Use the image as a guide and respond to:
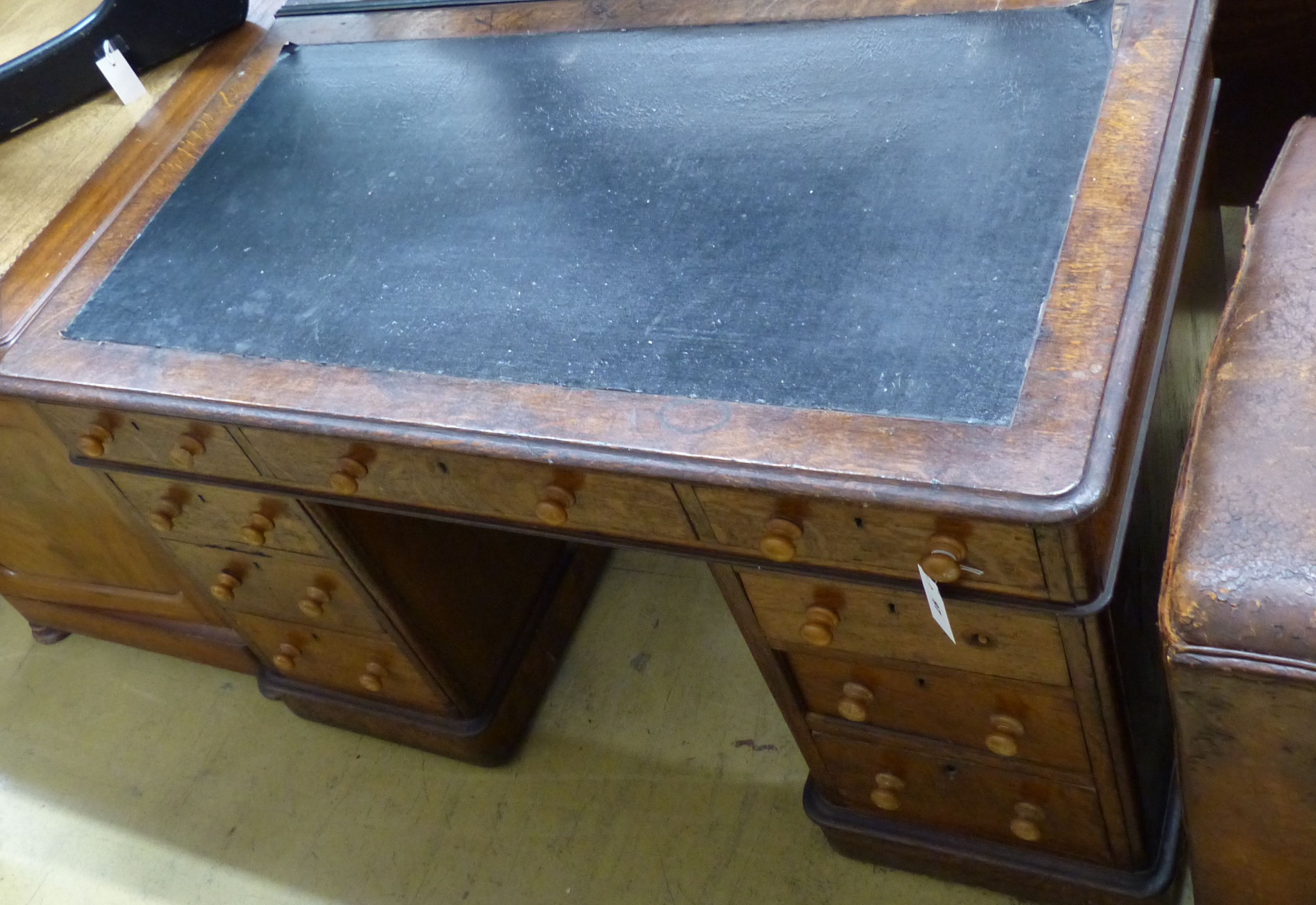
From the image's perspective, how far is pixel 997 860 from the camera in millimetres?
1465

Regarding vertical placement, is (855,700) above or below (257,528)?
below

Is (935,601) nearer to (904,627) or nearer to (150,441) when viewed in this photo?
(904,627)

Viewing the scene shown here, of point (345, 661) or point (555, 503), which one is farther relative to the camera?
point (345, 661)

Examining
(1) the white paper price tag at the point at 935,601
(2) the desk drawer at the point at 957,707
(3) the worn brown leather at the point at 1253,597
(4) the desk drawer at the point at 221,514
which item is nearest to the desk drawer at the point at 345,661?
(4) the desk drawer at the point at 221,514

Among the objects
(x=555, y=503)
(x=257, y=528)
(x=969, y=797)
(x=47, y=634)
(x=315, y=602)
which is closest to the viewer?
(x=555, y=503)

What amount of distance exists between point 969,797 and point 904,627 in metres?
0.34

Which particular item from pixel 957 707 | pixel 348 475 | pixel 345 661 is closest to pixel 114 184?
pixel 348 475

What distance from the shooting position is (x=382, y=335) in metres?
1.25

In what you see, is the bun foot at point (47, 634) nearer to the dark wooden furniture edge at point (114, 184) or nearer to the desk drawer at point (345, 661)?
the desk drawer at point (345, 661)

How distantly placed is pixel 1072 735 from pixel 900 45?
0.77m

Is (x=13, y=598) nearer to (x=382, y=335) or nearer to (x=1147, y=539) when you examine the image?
(x=382, y=335)

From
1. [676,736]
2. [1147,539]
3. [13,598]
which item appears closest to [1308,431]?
[1147,539]

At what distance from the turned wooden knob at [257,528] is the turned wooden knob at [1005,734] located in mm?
888

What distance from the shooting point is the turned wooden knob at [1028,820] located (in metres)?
1.34
